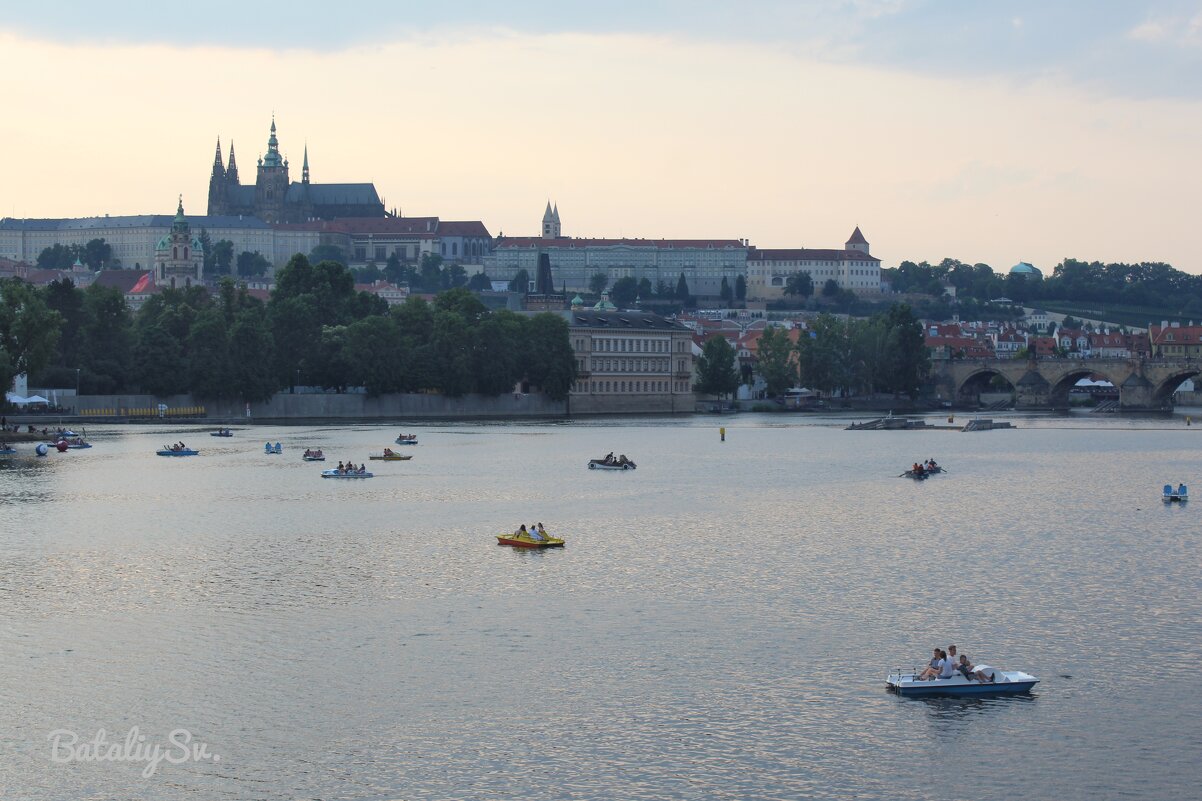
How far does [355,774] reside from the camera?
91.6ft

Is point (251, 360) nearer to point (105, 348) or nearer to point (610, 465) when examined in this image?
point (105, 348)

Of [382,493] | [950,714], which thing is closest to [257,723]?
[950,714]

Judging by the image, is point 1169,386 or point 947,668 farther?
point 1169,386

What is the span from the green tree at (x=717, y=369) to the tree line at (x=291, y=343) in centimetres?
2275

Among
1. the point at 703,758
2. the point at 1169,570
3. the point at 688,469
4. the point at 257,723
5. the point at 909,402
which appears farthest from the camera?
the point at 909,402

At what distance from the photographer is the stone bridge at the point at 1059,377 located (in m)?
171

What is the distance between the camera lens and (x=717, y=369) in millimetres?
172250

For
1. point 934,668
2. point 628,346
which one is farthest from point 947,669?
point 628,346

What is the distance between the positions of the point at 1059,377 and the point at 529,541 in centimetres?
13820

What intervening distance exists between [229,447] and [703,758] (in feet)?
246

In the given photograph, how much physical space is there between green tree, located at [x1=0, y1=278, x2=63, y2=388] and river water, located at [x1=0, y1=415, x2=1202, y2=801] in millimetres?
37287

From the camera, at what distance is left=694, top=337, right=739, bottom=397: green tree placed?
172375mm

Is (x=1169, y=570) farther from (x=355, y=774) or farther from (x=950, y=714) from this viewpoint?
(x=355, y=774)

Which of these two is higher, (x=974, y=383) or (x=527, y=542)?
(x=974, y=383)
